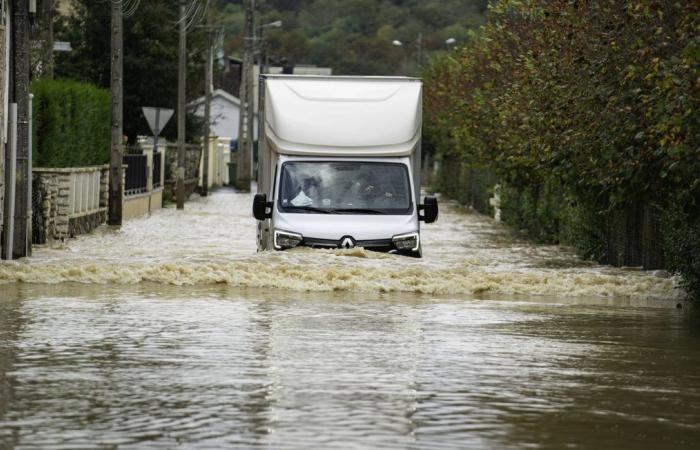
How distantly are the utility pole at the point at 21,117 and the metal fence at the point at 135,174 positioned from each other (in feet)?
57.9

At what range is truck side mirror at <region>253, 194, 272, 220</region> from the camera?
2288 centimetres

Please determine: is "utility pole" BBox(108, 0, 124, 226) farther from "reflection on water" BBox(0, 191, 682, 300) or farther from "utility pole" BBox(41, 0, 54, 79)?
"reflection on water" BBox(0, 191, 682, 300)

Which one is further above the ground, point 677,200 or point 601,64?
point 601,64

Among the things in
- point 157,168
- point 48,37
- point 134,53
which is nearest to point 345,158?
point 48,37

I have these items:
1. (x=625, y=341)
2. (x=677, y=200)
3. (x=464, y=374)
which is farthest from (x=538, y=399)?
(x=677, y=200)

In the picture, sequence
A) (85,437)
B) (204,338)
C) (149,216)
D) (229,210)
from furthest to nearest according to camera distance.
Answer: (229,210), (149,216), (204,338), (85,437)

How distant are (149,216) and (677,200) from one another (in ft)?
93.1

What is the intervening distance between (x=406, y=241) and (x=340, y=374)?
10.2 metres

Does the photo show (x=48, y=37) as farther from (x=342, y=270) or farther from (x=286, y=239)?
(x=342, y=270)

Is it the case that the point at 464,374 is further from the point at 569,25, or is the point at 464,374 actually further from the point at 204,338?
the point at 569,25

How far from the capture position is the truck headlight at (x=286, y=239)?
74.1ft

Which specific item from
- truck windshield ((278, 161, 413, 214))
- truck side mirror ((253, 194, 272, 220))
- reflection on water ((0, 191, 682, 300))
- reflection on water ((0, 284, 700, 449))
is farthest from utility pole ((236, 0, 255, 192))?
reflection on water ((0, 284, 700, 449))

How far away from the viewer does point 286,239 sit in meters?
22.7

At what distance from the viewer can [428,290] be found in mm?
21688
